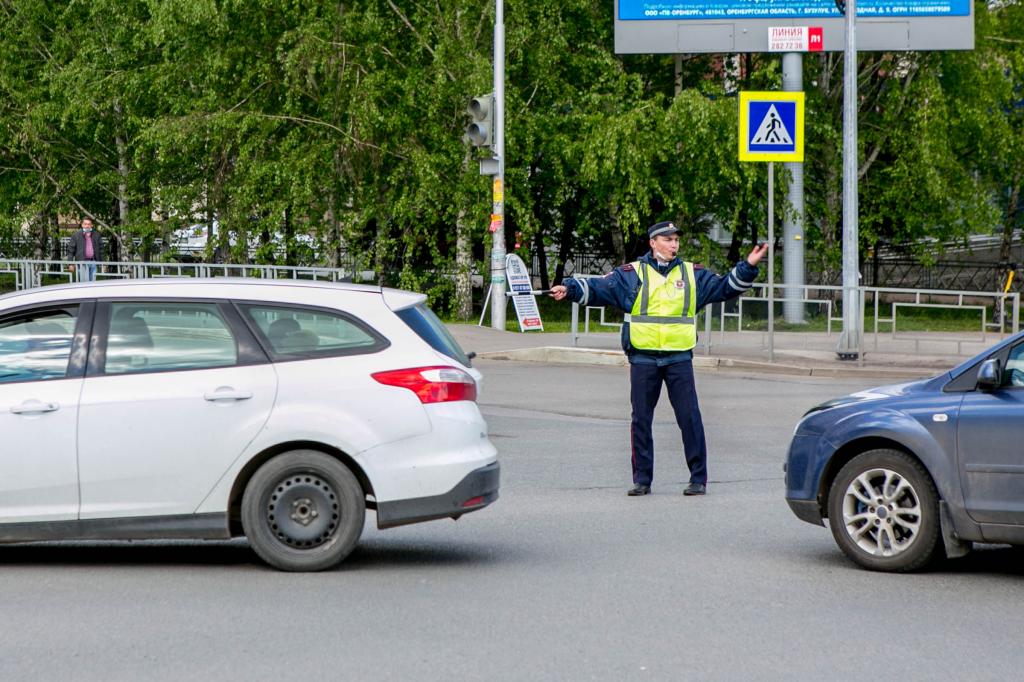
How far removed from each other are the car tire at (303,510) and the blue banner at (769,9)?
69.0ft

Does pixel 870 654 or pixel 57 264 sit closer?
pixel 870 654

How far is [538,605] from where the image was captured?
6.98 m

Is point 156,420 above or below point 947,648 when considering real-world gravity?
above

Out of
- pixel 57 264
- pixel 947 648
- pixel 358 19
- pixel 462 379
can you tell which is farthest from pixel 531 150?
pixel 947 648

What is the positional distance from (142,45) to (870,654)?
28.4 metres

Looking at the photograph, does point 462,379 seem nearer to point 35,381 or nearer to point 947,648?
point 35,381

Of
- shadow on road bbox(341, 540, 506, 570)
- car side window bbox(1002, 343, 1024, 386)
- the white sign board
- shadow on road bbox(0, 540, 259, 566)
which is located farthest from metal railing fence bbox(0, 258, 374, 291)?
car side window bbox(1002, 343, 1024, 386)

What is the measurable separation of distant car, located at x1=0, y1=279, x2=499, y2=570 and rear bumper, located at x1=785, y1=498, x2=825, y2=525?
1609 millimetres

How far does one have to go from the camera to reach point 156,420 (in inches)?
294

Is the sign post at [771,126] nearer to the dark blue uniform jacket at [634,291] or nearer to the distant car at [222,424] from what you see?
the dark blue uniform jacket at [634,291]

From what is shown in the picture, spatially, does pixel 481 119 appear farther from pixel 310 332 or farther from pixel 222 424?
pixel 222 424

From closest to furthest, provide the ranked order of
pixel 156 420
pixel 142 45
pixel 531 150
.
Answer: pixel 156 420
pixel 531 150
pixel 142 45

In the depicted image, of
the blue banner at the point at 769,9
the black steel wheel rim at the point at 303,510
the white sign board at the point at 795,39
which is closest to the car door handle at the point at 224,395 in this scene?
the black steel wheel rim at the point at 303,510

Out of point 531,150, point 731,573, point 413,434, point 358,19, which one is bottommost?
point 731,573
